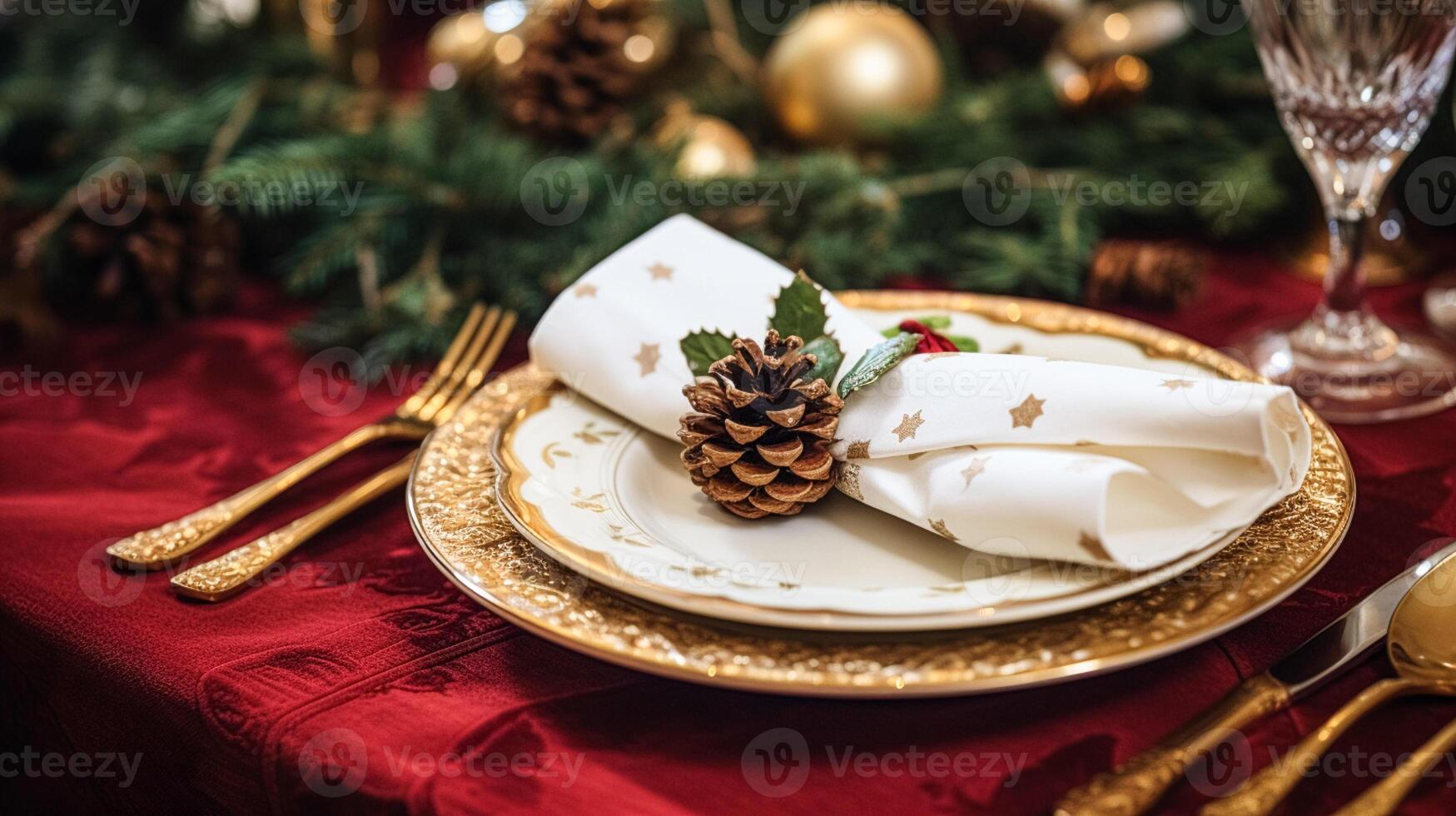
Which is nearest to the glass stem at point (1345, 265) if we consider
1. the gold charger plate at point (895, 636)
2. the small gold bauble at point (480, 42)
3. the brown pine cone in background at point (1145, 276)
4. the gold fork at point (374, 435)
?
the brown pine cone in background at point (1145, 276)

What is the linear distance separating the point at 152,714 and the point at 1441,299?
80 centimetres

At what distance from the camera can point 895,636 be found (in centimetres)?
39

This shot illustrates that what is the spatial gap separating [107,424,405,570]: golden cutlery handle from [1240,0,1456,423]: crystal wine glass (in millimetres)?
541

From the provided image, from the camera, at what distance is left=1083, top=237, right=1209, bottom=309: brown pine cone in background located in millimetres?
790

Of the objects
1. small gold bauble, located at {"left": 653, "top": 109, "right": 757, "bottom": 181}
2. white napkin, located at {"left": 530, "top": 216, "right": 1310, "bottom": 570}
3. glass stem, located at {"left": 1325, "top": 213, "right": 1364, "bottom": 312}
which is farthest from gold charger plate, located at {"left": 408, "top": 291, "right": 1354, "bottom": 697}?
small gold bauble, located at {"left": 653, "top": 109, "right": 757, "bottom": 181}

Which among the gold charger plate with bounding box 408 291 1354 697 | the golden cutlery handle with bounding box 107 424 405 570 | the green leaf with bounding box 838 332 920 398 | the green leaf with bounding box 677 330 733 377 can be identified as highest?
the green leaf with bounding box 838 332 920 398

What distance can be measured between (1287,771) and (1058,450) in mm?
137

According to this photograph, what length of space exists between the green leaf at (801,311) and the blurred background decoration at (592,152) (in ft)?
0.82

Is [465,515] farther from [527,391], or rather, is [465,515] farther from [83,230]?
[83,230]

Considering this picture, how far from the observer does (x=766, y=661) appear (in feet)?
1.21

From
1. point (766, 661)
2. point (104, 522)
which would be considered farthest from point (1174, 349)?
point (104, 522)

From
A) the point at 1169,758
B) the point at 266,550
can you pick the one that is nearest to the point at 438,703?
the point at 266,550

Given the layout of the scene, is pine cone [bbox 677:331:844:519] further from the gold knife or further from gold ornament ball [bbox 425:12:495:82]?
gold ornament ball [bbox 425:12:495:82]

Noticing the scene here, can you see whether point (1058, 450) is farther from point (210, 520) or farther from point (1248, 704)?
point (210, 520)
